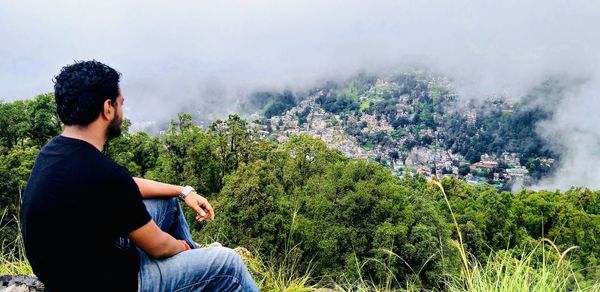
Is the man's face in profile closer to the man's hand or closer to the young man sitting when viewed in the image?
the young man sitting

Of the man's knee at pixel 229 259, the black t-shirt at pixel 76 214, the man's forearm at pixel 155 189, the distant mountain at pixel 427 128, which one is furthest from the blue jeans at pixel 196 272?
the distant mountain at pixel 427 128

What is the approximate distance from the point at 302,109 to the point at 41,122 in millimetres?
144146

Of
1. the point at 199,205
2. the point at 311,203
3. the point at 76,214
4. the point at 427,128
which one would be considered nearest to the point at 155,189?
the point at 199,205

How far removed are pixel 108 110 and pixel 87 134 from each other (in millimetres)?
161

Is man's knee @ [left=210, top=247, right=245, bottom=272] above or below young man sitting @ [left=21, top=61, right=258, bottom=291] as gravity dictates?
below

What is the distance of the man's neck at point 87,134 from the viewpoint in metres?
2.33

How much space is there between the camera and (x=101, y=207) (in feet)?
7.15

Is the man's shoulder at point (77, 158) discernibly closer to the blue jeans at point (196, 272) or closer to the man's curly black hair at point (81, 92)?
the man's curly black hair at point (81, 92)

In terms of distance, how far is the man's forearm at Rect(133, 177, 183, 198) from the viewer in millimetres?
3072

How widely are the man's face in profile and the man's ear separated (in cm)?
4

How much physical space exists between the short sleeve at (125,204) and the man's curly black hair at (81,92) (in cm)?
37

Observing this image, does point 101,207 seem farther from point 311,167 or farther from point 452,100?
point 452,100

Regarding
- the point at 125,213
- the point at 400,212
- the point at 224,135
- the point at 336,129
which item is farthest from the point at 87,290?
the point at 336,129

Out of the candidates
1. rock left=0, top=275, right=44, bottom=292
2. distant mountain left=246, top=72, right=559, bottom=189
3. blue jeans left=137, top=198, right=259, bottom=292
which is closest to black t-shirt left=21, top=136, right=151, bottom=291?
blue jeans left=137, top=198, right=259, bottom=292
